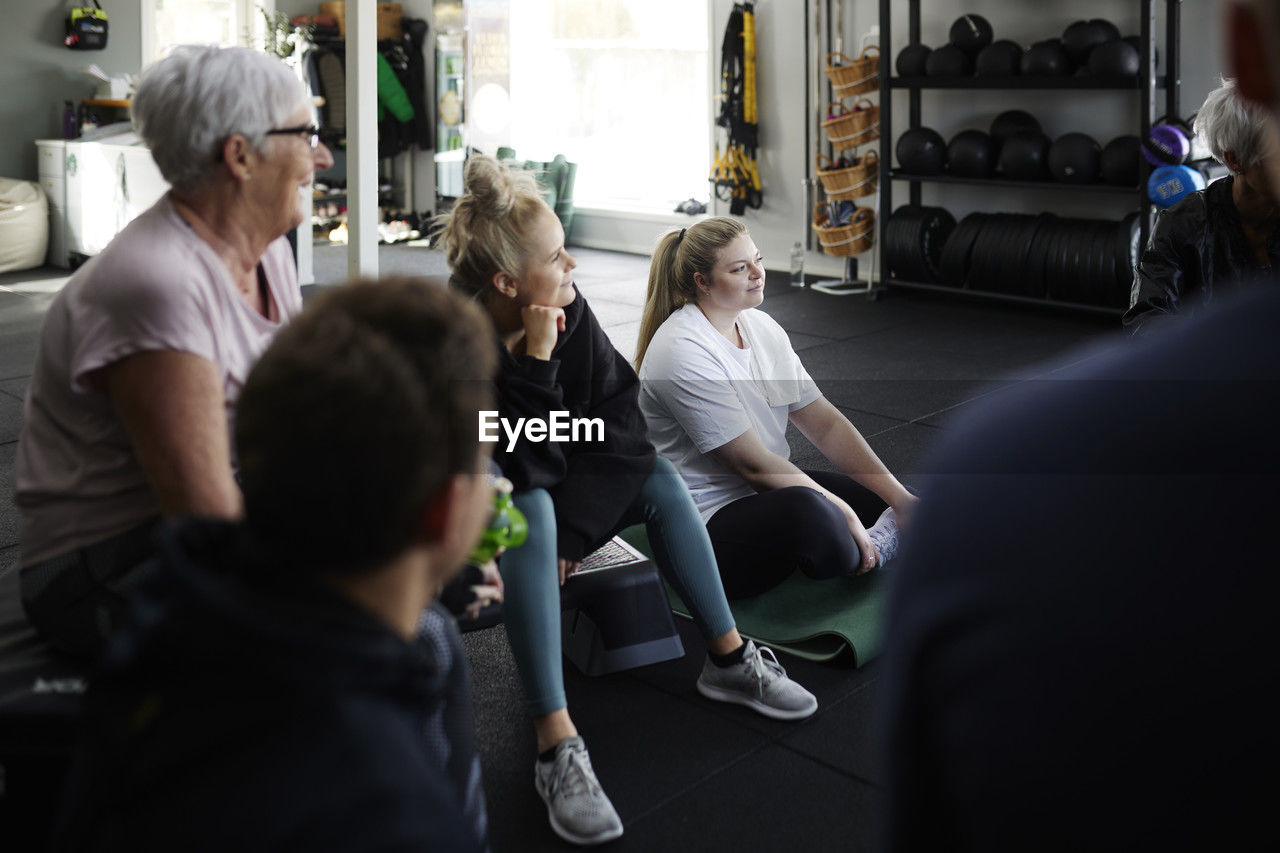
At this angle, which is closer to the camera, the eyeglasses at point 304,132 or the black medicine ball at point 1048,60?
the eyeglasses at point 304,132

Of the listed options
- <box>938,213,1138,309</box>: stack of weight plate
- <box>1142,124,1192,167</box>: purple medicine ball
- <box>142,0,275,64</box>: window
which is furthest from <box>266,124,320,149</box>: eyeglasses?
<box>142,0,275,64</box>: window

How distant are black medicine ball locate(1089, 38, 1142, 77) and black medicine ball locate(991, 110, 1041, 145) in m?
0.60

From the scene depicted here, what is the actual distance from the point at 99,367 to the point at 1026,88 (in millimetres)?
5783

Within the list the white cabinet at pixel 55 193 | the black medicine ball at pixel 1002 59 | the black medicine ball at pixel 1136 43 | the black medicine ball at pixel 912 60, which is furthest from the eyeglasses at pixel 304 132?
the white cabinet at pixel 55 193

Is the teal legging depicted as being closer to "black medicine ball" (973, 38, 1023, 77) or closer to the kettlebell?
the kettlebell

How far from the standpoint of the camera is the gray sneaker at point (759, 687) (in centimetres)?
237

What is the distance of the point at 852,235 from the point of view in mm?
7211

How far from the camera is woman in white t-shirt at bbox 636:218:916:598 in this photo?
262 cm

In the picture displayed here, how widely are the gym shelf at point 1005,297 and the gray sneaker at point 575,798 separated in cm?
472

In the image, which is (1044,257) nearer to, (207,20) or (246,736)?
(246,736)

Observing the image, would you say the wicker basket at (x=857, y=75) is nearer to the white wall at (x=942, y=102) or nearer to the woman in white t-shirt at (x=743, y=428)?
the white wall at (x=942, y=102)

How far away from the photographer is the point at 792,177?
25.9ft

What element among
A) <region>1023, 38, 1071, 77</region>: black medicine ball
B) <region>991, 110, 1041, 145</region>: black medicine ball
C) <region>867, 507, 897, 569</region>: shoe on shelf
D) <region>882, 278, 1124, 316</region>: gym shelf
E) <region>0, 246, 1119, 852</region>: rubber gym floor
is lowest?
<region>0, 246, 1119, 852</region>: rubber gym floor

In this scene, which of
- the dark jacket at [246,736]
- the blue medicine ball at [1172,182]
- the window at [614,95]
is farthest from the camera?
the window at [614,95]
